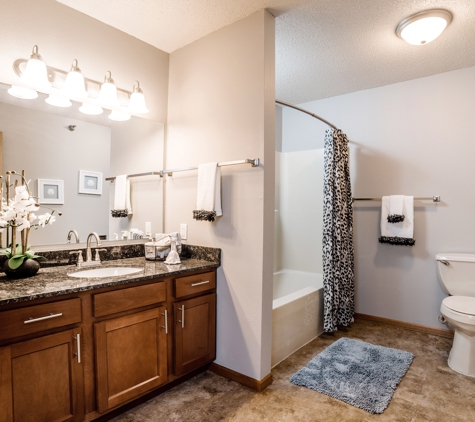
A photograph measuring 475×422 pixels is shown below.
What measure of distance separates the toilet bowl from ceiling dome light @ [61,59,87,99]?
2.97m

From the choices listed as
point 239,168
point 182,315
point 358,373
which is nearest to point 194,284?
point 182,315

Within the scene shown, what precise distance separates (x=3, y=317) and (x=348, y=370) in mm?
2118

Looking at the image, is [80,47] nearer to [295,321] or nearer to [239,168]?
[239,168]

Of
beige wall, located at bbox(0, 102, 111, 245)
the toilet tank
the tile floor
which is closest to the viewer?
the tile floor

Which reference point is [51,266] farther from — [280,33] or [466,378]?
[466,378]

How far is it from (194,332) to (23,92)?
5.96 feet

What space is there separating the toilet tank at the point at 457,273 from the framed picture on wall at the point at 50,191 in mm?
2999

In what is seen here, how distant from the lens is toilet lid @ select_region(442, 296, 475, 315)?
2.27 meters

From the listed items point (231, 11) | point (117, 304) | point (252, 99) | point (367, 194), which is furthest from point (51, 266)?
point (367, 194)

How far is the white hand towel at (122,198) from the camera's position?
2.36m

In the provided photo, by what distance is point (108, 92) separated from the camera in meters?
2.16

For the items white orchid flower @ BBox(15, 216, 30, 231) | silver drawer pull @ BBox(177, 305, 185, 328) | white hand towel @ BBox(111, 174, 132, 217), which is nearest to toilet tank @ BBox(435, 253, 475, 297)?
silver drawer pull @ BBox(177, 305, 185, 328)

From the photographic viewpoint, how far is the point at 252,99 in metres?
2.12

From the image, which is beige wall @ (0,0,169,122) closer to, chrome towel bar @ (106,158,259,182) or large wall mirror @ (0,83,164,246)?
large wall mirror @ (0,83,164,246)
